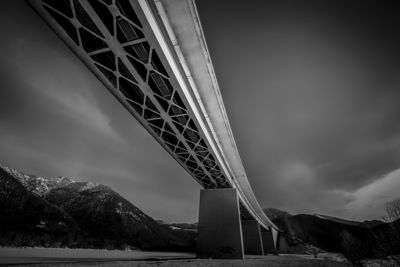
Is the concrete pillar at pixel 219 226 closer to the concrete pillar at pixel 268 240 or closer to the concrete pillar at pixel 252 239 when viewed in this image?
the concrete pillar at pixel 252 239

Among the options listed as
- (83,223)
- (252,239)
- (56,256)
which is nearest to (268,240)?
(252,239)

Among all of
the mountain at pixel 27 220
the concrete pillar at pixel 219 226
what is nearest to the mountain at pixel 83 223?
the mountain at pixel 27 220

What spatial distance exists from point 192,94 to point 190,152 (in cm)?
687

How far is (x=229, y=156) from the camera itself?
58.3ft

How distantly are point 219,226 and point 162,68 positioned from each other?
1599cm

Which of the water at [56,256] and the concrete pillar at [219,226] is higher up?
the concrete pillar at [219,226]

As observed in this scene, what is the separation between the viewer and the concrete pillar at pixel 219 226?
657 inches

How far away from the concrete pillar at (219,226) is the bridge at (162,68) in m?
0.08

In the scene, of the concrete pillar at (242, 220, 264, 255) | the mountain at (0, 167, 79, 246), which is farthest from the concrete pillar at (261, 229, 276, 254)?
the mountain at (0, 167, 79, 246)

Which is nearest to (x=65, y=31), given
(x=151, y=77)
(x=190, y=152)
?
(x=151, y=77)

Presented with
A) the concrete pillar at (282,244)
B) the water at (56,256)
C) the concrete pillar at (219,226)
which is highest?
the concrete pillar at (282,244)

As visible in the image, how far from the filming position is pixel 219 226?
1795 centimetres

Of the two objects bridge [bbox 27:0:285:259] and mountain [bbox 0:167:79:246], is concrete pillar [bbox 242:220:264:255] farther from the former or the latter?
mountain [bbox 0:167:79:246]

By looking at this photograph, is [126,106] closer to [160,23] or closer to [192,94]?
[192,94]
